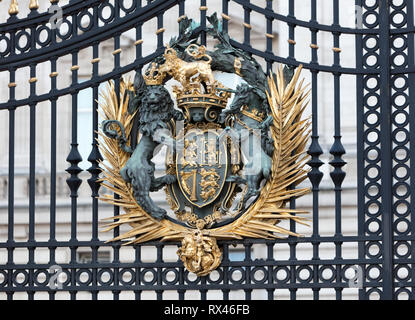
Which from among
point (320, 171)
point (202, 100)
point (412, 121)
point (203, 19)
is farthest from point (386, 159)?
point (203, 19)

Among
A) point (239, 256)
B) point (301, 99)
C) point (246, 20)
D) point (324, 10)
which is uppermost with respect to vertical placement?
point (324, 10)

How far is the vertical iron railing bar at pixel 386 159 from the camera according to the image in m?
9.95

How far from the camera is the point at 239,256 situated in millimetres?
19062

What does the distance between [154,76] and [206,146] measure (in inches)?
31.4

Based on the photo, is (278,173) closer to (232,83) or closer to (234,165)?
(234,165)

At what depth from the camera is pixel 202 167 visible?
10.3m

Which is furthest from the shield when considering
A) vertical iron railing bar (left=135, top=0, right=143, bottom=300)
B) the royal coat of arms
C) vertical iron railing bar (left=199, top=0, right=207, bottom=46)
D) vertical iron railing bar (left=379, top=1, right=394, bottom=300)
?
vertical iron railing bar (left=379, top=1, right=394, bottom=300)

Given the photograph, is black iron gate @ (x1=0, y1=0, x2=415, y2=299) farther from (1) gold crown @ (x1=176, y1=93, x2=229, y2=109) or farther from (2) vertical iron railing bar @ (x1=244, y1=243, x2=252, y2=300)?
(1) gold crown @ (x1=176, y1=93, x2=229, y2=109)

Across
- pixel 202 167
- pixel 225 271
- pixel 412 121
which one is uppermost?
pixel 412 121

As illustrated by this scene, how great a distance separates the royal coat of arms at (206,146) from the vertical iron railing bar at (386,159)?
2.20 feet

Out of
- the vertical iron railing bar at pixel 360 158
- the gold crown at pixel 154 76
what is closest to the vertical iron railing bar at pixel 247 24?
the gold crown at pixel 154 76

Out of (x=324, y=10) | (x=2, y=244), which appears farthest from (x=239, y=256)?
(x=2, y=244)

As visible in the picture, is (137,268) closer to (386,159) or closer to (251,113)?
(251,113)
